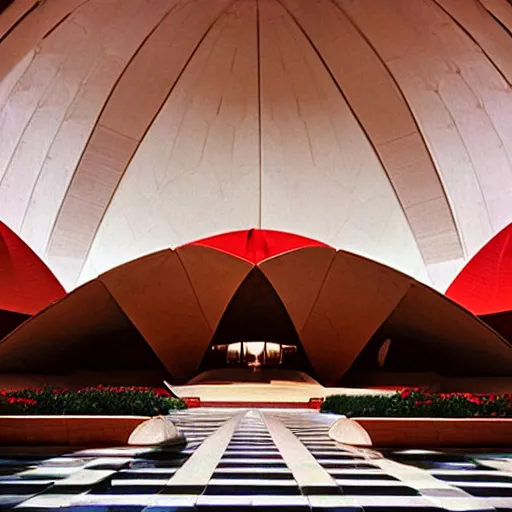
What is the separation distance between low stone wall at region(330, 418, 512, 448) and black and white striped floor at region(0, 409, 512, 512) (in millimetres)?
305

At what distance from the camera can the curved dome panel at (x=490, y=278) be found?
13133mm

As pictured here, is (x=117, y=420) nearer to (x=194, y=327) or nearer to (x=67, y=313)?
(x=67, y=313)

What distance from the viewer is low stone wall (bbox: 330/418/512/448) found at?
498 centimetres

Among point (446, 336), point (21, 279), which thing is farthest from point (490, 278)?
point (21, 279)

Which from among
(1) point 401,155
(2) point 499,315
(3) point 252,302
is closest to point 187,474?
(3) point 252,302

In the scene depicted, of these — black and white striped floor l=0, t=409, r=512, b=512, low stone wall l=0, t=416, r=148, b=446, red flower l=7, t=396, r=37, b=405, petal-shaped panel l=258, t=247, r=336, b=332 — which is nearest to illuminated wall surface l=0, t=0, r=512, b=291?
petal-shaped panel l=258, t=247, r=336, b=332

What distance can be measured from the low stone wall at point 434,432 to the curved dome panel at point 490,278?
347 inches

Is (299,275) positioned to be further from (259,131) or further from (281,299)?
(259,131)

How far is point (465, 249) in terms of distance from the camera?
1497 cm

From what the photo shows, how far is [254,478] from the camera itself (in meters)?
3.31

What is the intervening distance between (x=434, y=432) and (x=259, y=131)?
1235 centimetres

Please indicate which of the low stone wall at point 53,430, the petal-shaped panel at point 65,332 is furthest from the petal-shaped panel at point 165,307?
the low stone wall at point 53,430

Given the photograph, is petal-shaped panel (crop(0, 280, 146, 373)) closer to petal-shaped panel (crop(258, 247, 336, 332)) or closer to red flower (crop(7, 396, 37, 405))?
petal-shaped panel (crop(258, 247, 336, 332))

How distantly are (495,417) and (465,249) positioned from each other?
10.3 meters
